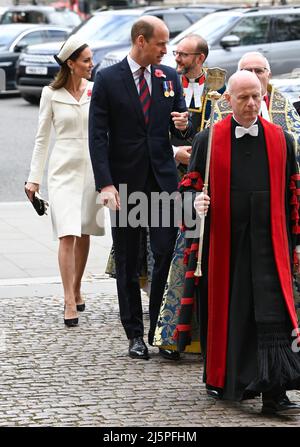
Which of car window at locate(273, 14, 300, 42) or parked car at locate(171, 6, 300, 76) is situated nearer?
parked car at locate(171, 6, 300, 76)

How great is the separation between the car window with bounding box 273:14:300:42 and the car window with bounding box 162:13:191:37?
11.6 ft

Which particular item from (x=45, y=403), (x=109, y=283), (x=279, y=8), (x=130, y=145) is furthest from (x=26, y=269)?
(x=279, y=8)

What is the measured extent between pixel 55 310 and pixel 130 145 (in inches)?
70.2

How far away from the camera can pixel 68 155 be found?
8719 millimetres

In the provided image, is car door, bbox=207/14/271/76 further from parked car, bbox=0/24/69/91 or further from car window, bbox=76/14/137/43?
parked car, bbox=0/24/69/91

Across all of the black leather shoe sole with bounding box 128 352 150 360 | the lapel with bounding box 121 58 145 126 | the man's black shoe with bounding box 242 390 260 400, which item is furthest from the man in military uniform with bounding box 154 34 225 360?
the man's black shoe with bounding box 242 390 260 400

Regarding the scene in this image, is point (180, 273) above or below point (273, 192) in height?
below

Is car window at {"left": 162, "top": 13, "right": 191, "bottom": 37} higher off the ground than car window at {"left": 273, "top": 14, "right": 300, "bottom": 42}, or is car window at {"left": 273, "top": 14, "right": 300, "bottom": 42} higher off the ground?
car window at {"left": 273, "top": 14, "right": 300, "bottom": 42}

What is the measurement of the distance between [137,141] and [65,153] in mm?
1166

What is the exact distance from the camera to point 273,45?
2105 centimetres

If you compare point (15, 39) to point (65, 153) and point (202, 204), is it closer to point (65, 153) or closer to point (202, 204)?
point (65, 153)

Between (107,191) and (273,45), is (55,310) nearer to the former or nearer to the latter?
(107,191)

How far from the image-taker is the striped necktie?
769 centimetres

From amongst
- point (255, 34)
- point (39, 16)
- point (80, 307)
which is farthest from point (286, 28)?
point (80, 307)
